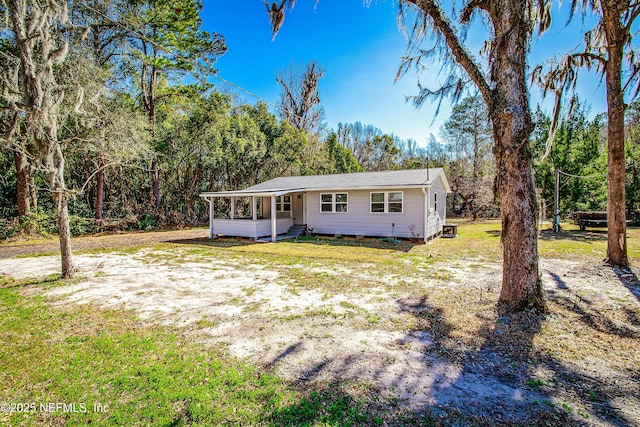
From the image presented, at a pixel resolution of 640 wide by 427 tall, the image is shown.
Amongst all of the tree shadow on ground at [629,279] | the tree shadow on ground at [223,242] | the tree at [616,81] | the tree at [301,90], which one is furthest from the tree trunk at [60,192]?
the tree at [301,90]

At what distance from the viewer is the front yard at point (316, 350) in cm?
236

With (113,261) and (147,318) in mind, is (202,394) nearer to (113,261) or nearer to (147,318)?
(147,318)

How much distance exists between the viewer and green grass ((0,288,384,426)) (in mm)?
2271

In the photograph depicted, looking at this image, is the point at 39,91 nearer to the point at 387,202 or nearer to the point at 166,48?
the point at 387,202

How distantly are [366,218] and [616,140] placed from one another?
8.20 m

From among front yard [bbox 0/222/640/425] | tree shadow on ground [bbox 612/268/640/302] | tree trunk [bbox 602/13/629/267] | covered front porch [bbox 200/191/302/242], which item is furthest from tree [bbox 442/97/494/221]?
front yard [bbox 0/222/640/425]

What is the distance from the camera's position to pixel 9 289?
18.6ft

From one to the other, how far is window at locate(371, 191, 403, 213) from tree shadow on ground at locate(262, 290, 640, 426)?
30.1 feet

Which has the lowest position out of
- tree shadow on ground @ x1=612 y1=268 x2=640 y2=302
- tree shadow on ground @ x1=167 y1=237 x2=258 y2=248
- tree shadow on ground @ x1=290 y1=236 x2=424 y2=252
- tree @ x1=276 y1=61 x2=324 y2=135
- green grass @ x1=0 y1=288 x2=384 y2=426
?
green grass @ x1=0 y1=288 x2=384 y2=426

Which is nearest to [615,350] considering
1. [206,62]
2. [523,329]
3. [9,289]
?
[523,329]

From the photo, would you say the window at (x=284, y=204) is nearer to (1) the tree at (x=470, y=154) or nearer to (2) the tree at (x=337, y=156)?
(2) the tree at (x=337, y=156)

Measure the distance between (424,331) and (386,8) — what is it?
16.6 feet

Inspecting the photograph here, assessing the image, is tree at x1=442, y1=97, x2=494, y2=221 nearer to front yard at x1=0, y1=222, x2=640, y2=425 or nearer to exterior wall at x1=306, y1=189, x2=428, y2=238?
exterior wall at x1=306, y1=189, x2=428, y2=238

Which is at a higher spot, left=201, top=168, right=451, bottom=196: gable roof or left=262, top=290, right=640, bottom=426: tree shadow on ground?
left=201, top=168, right=451, bottom=196: gable roof
